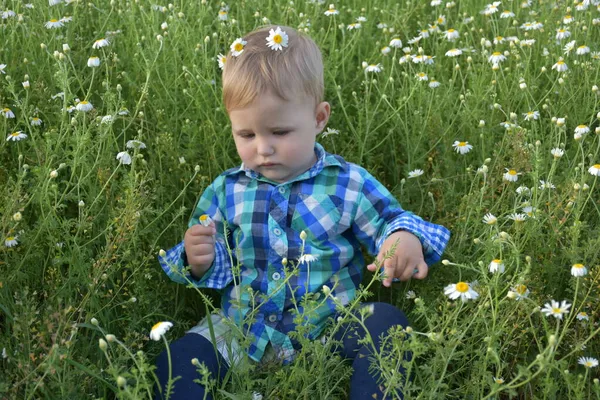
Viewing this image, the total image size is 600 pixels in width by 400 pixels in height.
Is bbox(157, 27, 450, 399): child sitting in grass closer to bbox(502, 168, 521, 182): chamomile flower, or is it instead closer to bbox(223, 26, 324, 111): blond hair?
bbox(223, 26, 324, 111): blond hair

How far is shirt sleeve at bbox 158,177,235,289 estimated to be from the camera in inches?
115

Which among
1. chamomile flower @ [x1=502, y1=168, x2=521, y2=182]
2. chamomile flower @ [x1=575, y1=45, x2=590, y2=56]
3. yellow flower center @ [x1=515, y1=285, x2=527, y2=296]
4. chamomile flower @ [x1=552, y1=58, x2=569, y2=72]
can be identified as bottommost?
chamomile flower @ [x1=502, y1=168, x2=521, y2=182]

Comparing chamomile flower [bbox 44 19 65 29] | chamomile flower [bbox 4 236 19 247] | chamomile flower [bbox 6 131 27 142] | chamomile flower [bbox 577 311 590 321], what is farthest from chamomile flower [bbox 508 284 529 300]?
chamomile flower [bbox 44 19 65 29]

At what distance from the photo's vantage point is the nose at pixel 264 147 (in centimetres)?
279

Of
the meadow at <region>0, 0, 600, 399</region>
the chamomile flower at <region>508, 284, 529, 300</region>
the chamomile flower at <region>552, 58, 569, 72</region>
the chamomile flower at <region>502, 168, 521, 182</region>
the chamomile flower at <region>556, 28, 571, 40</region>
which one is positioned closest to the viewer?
the chamomile flower at <region>508, 284, 529, 300</region>

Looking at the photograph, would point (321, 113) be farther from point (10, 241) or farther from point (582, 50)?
point (582, 50)

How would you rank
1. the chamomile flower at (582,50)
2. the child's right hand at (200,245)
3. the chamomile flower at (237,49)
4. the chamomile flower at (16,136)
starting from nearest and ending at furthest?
the child's right hand at (200,245) < the chamomile flower at (237,49) < the chamomile flower at (16,136) < the chamomile flower at (582,50)

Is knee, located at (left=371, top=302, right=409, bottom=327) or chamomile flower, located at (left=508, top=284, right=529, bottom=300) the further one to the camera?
knee, located at (left=371, top=302, right=409, bottom=327)

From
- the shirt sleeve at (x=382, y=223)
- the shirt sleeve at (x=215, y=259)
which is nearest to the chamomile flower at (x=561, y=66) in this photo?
the shirt sleeve at (x=382, y=223)

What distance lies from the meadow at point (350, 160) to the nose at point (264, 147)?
0.41 meters

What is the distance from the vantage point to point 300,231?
2.90m

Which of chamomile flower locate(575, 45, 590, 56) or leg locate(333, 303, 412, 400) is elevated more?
chamomile flower locate(575, 45, 590, 56)

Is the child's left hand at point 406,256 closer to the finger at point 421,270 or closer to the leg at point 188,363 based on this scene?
the finger at point 421,270

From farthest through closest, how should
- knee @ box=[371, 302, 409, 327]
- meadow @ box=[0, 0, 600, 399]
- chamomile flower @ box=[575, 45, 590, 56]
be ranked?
chamomile flower @ box=[575, 45, 590, 56] < knee @ box=[371, 302, 409, 327] < meadow @ box=[0, 0, 600, 399]
